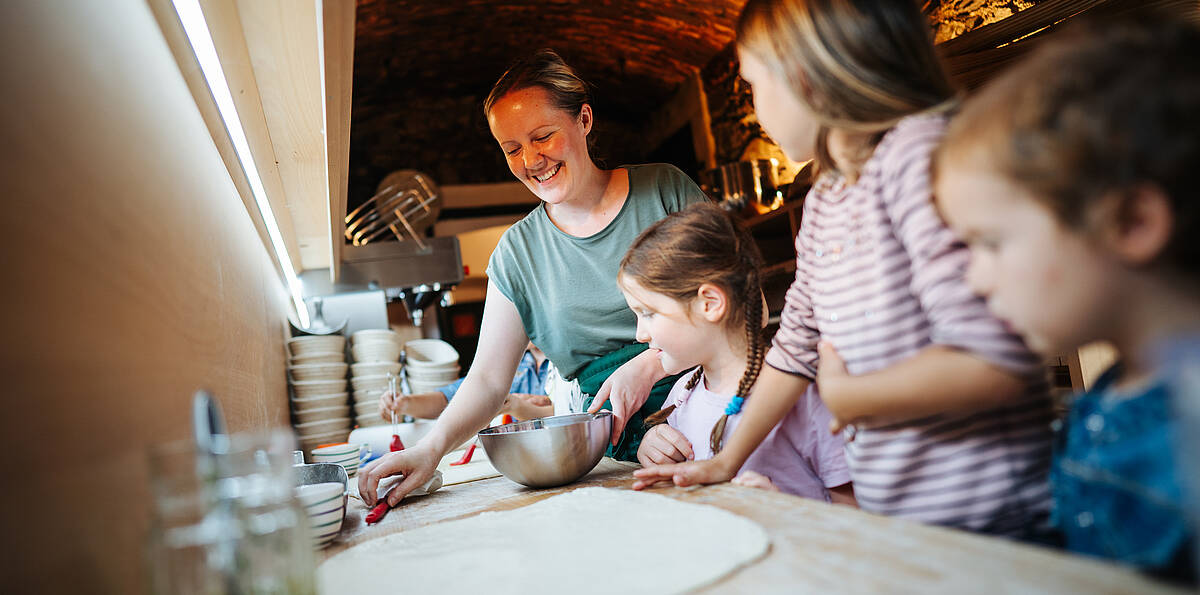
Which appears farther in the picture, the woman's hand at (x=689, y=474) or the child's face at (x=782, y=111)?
the woman's hand at (x=689, y=474)

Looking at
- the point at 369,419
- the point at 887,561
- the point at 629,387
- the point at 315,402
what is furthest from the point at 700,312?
the point at 369,419

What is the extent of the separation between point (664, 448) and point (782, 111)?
608mm

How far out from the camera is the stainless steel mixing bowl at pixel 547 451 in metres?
1.10

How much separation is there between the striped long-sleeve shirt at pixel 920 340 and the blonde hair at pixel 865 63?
0.03 m

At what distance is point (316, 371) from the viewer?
239 centimetres

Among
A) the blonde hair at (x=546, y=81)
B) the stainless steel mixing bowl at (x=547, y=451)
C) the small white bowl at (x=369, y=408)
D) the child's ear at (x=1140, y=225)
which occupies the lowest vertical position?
the stainless steel mixing bowl at (x=547, y=451)

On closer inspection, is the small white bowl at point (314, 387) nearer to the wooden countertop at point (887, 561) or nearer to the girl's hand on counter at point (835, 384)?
the wooden countertop at point (887, 561)

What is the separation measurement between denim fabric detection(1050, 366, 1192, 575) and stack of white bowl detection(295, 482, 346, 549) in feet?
2.61

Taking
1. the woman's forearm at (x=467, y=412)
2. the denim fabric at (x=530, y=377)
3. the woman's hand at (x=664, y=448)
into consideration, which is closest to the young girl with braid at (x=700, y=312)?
the woman's hand at (x=664, y=448)

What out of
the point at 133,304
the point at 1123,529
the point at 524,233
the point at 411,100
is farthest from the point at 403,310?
the point at 1123,529

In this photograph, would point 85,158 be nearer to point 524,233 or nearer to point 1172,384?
point 1172,384

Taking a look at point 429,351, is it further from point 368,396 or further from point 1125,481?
point 1125,481

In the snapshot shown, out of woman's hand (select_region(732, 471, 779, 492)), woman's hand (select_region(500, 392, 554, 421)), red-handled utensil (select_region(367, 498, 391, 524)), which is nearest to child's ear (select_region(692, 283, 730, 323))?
woman's hand (select_region(732, 471, 779, 492))

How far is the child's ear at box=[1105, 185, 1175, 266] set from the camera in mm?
424
